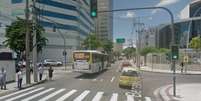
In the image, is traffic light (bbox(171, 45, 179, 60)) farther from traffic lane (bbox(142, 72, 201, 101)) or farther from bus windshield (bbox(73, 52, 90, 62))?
bus windshield (bbox(73, 52, 90, 62))

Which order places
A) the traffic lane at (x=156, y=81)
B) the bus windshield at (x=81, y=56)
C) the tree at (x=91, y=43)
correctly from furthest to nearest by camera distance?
the tree at (x=91, y=43) < the bus windshield at (x=81, y=56) < the traffic lane at (x=156, y=81)

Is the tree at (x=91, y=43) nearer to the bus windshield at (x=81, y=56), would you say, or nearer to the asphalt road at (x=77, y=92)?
the bus windshield at (x=81, y=56)

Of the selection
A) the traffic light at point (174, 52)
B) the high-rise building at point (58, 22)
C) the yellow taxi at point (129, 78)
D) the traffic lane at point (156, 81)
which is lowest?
the traffic lane at point (156, 81)

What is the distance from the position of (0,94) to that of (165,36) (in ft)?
565

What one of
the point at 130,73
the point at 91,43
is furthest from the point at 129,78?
the point at 91,43

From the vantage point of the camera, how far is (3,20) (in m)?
78.7

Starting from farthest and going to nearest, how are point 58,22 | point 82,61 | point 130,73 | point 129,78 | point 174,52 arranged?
point 58,22
point 82,61
point 130,73
point 129,78
point 174,52

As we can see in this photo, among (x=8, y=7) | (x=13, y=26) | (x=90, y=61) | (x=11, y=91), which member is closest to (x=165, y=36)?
(x=8, y=7)

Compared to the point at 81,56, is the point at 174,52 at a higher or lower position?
higher

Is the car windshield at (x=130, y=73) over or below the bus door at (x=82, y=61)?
below

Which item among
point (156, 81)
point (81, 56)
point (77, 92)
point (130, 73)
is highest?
point (81, 56)

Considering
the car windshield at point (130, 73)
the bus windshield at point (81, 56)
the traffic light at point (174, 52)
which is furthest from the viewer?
the bus windshield at point (81, 56)

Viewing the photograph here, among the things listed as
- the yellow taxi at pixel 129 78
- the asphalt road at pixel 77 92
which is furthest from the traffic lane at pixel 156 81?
the yellow taxi at pixel 129 78

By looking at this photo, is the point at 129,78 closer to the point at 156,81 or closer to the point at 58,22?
the point at 156,81
